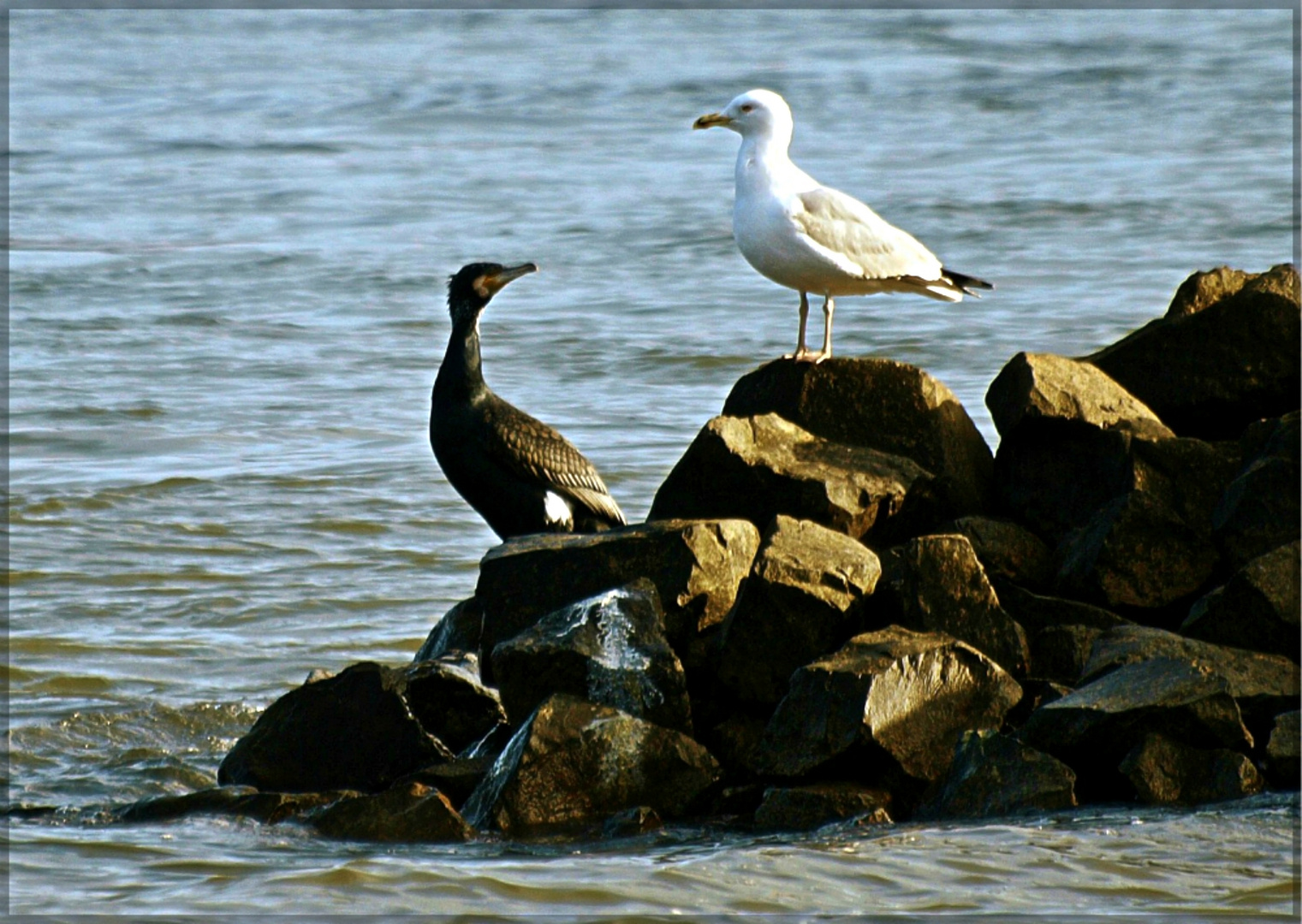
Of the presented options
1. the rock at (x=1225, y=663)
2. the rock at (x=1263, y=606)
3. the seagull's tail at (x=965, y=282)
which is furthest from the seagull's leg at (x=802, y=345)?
the rock at (x=1263, y=606)

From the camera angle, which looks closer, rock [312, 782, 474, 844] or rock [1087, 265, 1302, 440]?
rock [312, 782, 474, 844]

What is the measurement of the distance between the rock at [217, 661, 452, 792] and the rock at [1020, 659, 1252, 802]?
1.86m

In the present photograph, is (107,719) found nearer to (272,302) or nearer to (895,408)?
(895,408)

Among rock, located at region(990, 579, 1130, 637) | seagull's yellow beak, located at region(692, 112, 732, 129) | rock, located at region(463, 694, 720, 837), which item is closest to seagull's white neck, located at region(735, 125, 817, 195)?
seagull's yellow beak, located at region(692, 112, 732, 129)

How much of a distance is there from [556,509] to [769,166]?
1.59 metres

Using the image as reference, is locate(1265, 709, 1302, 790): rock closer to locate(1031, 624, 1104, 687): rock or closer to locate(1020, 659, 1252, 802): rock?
locate(1020, 659, 1252, 802): rock

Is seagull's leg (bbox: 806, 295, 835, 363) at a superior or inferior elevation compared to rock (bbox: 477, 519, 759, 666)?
superior

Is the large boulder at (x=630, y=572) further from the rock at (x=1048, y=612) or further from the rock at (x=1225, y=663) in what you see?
the rock at (x=1225, y=663)

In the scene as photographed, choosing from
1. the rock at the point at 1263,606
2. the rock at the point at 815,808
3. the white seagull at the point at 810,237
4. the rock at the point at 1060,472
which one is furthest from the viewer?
the white seagull at the point at 810,237

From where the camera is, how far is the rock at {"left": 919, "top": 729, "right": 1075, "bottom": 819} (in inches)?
204

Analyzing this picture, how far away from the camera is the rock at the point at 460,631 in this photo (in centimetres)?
650

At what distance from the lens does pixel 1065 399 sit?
6.53 metres

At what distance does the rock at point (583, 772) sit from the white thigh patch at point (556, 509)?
1910 millimetres

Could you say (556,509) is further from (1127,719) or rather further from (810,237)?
(1127,719)
